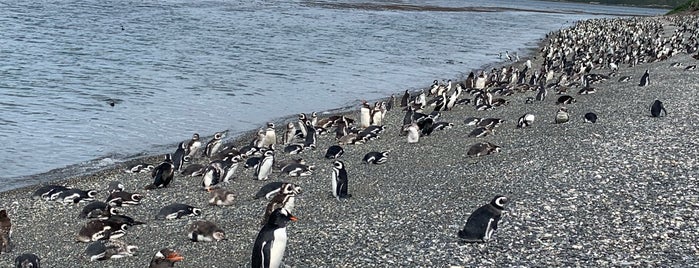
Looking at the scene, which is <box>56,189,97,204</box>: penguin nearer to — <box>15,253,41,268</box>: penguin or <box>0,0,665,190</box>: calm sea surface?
<box>0,0,665,190</box>: calm sea surface

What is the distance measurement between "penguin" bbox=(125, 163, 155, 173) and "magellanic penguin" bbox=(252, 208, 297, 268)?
9.21m

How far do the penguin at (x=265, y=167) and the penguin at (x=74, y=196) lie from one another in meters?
3.19

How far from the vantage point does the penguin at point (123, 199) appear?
1409 centimetres

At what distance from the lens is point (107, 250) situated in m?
11.0

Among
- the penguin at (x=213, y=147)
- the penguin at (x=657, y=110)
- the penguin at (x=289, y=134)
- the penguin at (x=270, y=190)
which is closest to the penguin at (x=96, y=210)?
the penguin at (x=270, y=190)

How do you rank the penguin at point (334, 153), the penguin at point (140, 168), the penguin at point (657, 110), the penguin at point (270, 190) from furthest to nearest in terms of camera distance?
the penguin at point (657, 110), the penguin at point (334, 153), the penguin at point (140, 168), the penguin at point (270, 190)

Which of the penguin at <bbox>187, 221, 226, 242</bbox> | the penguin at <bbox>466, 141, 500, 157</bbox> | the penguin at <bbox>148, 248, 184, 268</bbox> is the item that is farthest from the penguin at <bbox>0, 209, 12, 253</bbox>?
the penguin at <bbox>466, 141, 500, 157</bbox>

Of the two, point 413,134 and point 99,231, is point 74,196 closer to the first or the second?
point 99,231

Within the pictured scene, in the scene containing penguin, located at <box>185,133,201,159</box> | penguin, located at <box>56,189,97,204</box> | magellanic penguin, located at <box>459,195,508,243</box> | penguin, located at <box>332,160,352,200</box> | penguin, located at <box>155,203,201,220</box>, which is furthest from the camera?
penguin, located at <box>185,133,201,159</box>

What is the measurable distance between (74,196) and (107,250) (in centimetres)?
406

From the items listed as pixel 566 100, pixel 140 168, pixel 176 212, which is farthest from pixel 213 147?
pixel 566 100

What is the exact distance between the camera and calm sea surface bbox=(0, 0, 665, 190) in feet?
72.7

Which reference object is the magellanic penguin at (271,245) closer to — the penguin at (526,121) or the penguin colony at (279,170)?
the penguin colony at (279,170)

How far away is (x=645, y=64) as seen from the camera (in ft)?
113
